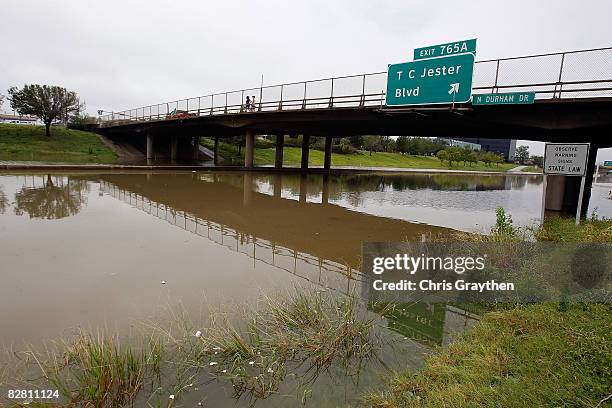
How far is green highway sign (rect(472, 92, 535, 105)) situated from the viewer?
14977 mm

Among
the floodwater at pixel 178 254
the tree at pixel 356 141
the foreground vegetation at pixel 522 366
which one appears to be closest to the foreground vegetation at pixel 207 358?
the floodwater at pixel 178 254

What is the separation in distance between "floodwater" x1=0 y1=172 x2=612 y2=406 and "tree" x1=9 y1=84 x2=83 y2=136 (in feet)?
122

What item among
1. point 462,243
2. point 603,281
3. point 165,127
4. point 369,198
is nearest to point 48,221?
A: point 462,243

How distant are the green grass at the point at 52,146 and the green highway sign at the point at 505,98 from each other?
42.3 meters

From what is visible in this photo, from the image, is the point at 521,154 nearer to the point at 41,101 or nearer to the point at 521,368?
the point at 41,101

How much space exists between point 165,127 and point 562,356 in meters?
47.3

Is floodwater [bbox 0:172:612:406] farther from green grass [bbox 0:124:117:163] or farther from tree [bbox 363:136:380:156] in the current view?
tree [bbox 363:136:380:156]

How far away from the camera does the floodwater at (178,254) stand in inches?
212

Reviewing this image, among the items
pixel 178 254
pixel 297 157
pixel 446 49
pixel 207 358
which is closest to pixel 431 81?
pixel 446 49

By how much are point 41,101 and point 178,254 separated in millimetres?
52960

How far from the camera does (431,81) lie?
1745cm

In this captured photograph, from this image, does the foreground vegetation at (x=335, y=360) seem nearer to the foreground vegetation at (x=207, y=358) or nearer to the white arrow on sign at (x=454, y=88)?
the foreground vegetation at (x=207, y=358)

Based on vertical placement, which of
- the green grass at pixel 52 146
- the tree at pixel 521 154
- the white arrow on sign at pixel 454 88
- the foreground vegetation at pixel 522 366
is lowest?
the foreground vegetation at pixel 522 366

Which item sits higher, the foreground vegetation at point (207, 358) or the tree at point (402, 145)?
the tree at point (402, 145)
